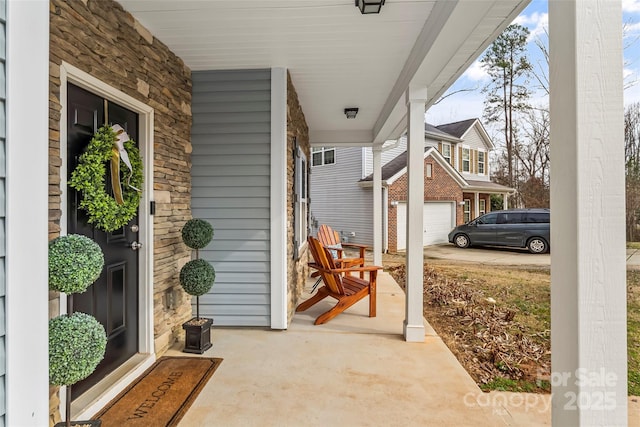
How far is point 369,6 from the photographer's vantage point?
7.23 ft

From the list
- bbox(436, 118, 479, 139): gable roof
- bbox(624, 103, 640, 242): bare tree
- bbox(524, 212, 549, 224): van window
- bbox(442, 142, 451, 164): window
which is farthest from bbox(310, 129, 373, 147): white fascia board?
bbox(436, 118, 479, 139): gable roof

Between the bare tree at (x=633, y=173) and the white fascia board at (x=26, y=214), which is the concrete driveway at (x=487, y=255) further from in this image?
the white fascia board at (x=26, y=214)

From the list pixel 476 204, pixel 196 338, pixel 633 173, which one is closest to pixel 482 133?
pixel 476 204

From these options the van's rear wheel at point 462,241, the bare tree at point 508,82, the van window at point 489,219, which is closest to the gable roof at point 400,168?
the van window at point 489,219

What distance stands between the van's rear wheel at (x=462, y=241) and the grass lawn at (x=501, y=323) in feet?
12.9

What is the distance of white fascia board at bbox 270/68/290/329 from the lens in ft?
11.1

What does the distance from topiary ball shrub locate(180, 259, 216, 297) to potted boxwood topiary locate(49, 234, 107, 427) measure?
4.30 ft

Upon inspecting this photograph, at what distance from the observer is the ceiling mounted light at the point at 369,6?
7.07 ft

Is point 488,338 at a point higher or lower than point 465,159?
lower

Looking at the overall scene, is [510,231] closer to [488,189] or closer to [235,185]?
[488,189]

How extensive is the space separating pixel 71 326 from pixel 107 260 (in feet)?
2.87

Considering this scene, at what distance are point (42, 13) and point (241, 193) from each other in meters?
2.30

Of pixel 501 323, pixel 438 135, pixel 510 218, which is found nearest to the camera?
pixel 501 323

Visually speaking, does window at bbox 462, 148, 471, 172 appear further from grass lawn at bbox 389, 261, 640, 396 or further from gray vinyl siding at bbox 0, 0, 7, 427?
gray vinyl siding at bbox 0, 0, 7, 427
